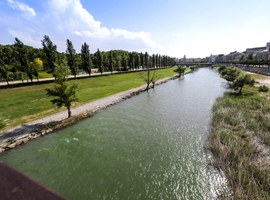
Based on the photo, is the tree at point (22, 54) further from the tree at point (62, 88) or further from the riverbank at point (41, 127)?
the tree at point (62, 88)

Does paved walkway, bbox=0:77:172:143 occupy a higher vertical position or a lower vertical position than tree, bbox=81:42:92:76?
lower

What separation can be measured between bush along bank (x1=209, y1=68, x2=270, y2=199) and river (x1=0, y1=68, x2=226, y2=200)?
0.99m

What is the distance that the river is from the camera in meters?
10.8

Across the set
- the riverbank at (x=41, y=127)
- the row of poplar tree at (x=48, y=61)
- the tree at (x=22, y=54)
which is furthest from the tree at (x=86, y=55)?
the riverbank at (x=41, y=127)

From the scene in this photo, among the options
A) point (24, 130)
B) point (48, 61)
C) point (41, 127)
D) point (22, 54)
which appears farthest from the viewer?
point (48, 61)

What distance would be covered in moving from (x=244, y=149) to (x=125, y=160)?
1033 cm

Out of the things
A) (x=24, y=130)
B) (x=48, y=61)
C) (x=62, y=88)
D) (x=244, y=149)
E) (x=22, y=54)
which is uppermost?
(x=22, y=54)

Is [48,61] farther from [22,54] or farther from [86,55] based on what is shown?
[86,55]

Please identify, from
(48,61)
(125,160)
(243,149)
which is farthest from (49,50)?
(243,149)

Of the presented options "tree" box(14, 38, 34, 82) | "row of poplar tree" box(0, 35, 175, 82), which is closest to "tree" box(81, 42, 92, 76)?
"row of poplar tree" box(0, 35, 175, 82)

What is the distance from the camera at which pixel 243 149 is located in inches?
545

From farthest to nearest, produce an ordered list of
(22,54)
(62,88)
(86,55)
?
(86,55), (22,54), (62,88)

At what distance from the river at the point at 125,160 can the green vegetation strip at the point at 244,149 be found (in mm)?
1054

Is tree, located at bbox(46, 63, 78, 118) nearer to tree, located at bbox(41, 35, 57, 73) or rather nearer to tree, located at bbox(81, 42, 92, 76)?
tree, located at bbox(41, 35, 57, 73)
